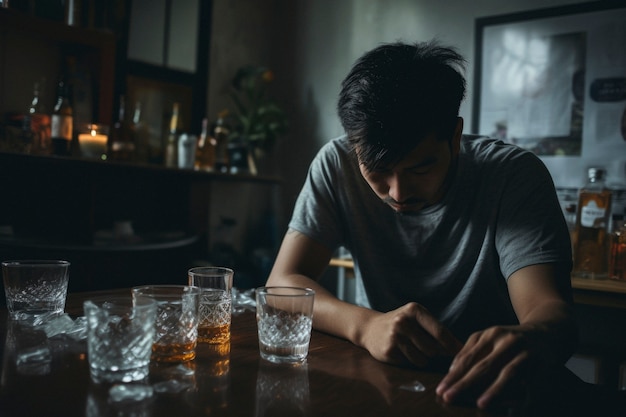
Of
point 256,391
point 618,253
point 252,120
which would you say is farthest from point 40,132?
point 618,253

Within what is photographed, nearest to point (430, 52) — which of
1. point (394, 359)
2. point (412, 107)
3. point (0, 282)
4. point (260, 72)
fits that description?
point (412, 107)

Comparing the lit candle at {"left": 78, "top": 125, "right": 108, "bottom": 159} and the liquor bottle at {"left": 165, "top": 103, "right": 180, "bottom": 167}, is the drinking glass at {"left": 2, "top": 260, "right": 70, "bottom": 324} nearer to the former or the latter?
the lit candle at {"left": 78, "top": 125, "right": 108, "bottom": 159}

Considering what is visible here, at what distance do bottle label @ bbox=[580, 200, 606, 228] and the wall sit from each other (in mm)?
1317

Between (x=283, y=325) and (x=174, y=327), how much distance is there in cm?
16

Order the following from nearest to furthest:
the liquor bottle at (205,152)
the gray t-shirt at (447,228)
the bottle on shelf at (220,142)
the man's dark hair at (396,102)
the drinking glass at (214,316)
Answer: the drinking glass at (214,316), the man's dark hair at (396,102), the gray t-shirt at (447,228), the liquor bottle at (205,152), the bottle on shelf at (220,142)

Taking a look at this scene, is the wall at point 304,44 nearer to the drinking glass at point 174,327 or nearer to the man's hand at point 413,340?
the man's hand at point 413,340

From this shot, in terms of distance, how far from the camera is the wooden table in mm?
600

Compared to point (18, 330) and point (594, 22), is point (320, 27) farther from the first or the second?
point (18, 330)

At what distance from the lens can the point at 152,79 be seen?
9.84ft

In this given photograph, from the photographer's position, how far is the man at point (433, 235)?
0.81m

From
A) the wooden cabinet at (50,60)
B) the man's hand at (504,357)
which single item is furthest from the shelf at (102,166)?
the man's hand at (504,357)

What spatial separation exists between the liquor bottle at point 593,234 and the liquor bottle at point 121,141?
206 cm

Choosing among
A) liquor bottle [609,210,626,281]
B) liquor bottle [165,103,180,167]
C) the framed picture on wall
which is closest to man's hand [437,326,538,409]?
liquor bottle [609,210,626,281]

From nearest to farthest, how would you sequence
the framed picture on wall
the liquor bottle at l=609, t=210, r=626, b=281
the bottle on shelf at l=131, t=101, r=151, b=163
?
the liquor bottle at l=609, t=210, r=626, b=281
the framed picture on wall
the bottle on shelf at l=131, t=101, r=151, b=163
